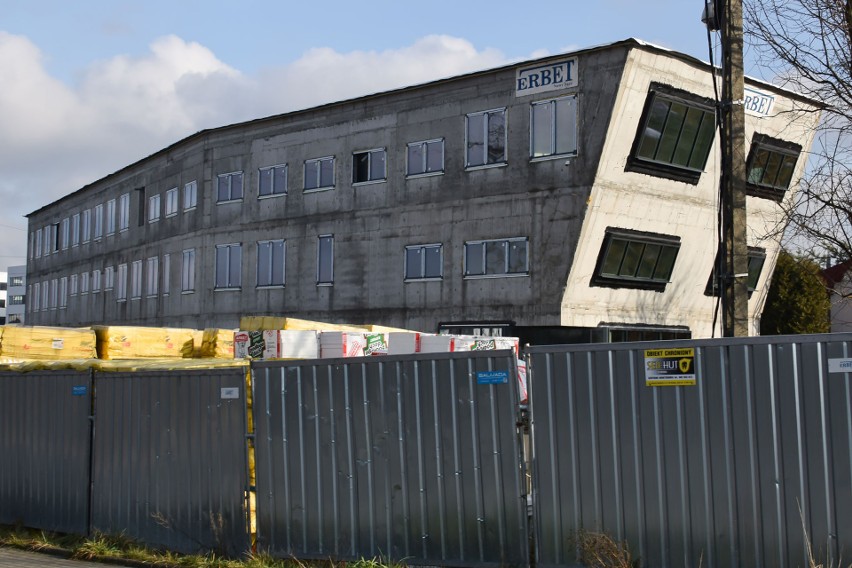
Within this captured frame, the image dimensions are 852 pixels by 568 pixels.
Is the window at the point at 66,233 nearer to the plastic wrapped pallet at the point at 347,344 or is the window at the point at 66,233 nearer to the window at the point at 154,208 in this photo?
the window at the point at 154,208

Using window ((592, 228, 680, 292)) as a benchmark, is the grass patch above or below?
A: below

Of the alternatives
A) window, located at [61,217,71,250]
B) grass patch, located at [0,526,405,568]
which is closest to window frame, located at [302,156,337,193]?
grass patch, located at [0,526,405,568]

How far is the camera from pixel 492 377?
9938 millimetres

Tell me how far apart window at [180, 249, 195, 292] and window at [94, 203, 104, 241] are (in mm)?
10375

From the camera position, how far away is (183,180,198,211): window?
3950cm

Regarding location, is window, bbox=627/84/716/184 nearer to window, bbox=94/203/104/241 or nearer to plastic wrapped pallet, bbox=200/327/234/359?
plastic wrapped pallet, bbox=200/327/234/359

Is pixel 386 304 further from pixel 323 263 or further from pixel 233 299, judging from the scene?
pixel 233 299

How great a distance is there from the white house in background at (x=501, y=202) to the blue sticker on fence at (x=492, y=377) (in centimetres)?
1757

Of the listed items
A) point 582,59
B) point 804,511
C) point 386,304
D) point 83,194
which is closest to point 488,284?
point 386,304

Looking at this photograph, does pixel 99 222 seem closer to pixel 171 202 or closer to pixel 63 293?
pixel 63 293

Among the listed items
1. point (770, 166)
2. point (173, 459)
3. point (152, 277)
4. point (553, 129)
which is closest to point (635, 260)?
point (553, 129)

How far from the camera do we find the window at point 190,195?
39.5 meters

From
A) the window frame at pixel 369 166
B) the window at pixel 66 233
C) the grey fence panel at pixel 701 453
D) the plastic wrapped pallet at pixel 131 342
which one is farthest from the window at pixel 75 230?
the grey fence panel at pixel 701 453

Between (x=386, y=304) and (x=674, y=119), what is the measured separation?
10.2m
